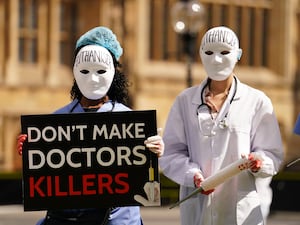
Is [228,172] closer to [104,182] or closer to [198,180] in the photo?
[198,180]

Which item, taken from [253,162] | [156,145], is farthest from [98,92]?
[253,162]

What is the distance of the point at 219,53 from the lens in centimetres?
A: 715

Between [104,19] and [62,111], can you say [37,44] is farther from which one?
[62,111]

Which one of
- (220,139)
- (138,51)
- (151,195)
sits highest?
(220,139)

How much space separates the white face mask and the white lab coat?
492 mm

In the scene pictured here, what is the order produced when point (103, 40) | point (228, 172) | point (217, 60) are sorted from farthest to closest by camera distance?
point (103, 40) → point (217, 60) → point (228, 172)

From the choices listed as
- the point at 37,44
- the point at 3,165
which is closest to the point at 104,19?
the point at 37,44

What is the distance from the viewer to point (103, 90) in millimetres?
7059

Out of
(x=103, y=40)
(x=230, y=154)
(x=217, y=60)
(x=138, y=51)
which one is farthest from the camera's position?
(x=138, y=51)

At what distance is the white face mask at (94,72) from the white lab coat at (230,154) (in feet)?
1.61

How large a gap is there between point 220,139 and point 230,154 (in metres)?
0.10

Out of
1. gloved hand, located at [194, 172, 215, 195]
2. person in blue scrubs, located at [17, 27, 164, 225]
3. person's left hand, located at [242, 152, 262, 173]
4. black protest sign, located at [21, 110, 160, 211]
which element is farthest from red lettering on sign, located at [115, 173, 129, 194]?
person's left hand, located at [242, 152, 262, 173]

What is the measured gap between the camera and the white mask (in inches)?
280

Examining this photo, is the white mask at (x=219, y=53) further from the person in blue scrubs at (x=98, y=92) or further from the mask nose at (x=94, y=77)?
the mask nose at (x=94, y=77)
